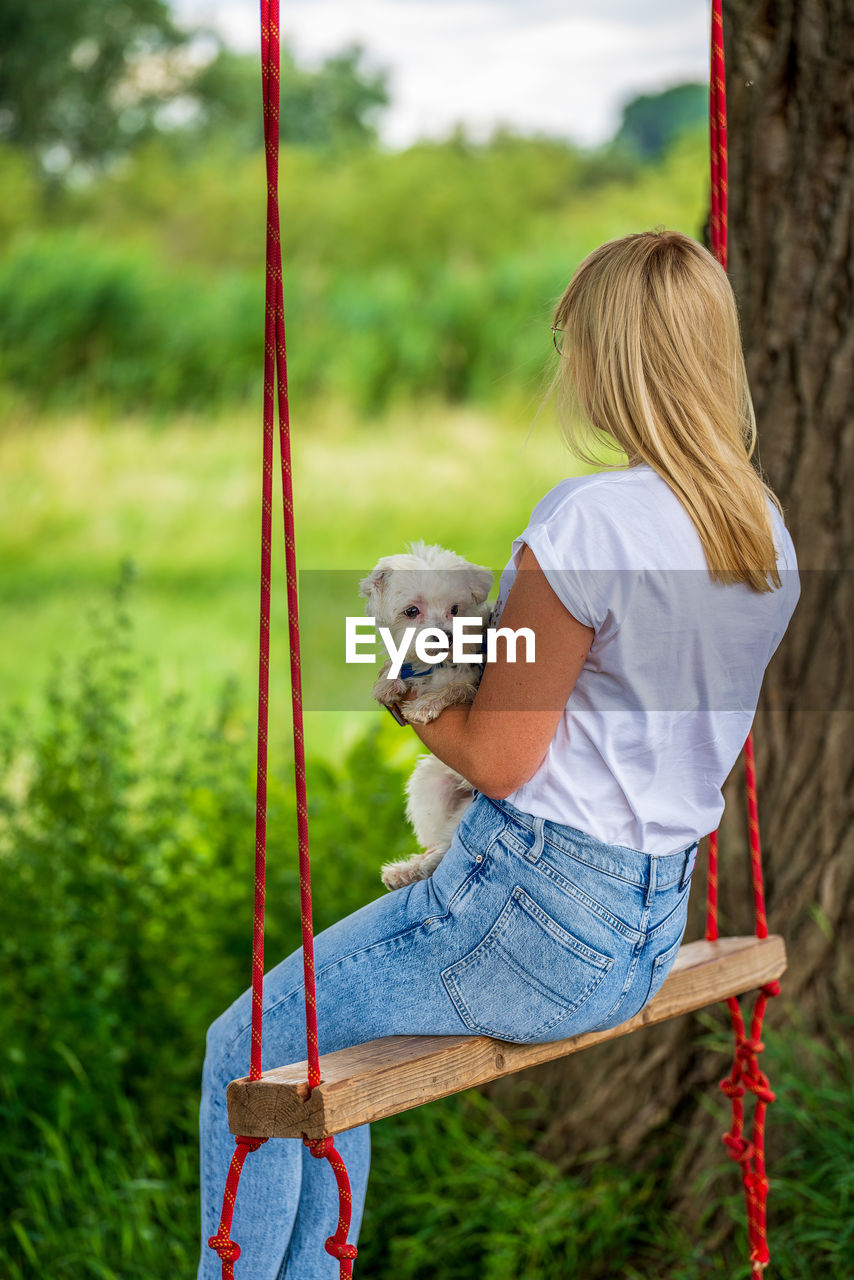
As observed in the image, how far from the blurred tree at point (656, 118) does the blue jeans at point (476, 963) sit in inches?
804

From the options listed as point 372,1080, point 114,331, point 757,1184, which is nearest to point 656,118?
point 114,331

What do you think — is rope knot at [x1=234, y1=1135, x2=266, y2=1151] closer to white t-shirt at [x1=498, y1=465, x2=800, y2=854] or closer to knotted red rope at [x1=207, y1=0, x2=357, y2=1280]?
knotted red rope at [x1=207, y1=0, x2=357, y2=1280]

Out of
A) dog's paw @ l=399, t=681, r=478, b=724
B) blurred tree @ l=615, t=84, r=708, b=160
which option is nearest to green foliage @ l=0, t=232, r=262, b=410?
blurred tree @ l=615, t=84, r=708, b=160

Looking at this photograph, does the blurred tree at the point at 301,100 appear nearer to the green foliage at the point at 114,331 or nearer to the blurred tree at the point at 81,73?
the blurred tree at the point at 81,73

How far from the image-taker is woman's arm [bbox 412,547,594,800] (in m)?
1.63

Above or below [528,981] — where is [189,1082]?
below

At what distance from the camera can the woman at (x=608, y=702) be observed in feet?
5.41

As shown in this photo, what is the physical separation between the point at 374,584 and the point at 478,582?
0.49 feet

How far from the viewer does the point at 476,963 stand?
5.81 ft

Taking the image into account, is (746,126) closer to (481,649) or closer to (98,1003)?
(481,649)

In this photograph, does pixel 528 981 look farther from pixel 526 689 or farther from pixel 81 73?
pixel 81 73

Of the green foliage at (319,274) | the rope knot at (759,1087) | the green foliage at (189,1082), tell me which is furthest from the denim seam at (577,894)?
the green foliage at (319,274)

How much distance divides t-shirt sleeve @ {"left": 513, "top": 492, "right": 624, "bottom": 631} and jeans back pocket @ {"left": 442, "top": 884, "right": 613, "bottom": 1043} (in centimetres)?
41

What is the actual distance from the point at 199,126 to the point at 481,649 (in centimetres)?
1997
